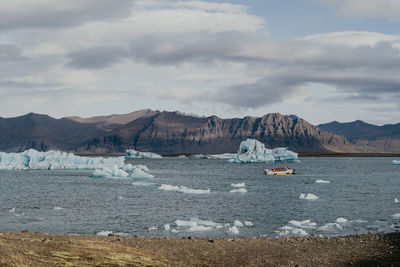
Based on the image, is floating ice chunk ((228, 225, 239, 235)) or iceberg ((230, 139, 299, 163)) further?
iceberg ((230, 139, 299, 163))

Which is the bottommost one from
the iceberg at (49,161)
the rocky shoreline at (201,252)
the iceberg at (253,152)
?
the iceberg at (49,161)

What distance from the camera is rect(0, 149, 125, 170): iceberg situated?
305ft

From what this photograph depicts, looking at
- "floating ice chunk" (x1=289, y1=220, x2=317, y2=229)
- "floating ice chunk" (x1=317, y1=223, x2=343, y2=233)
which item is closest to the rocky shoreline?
"floating ice chunk" (x1=317, y1=223, x2=343, y2=233)

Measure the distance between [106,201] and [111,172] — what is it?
2903 cm

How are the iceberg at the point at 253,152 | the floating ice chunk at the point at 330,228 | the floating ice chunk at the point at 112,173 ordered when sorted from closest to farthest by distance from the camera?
1. the floating ice chunk at the point at 330,228
2. the floating ice chunk at the point at 112,173
3. the iceberg at the point at 253,152

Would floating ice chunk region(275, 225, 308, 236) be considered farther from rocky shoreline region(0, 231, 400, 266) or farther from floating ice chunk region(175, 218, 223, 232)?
rocky shoreline region(0, 231, 400, 266)

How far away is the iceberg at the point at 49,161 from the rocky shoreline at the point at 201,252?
249 feet

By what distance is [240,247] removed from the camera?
57.0 feet

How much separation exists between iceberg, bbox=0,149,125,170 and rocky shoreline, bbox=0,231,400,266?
249 ft

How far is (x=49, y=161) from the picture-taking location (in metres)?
96.2

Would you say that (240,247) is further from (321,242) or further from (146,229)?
(146,229)

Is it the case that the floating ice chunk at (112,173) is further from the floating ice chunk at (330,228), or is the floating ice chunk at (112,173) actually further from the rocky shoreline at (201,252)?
the rocky shoreline at (201,252)

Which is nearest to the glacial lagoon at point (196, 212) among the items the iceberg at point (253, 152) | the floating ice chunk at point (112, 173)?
the floating ice chunk at point (112, 173)

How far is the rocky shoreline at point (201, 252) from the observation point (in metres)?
12.5
